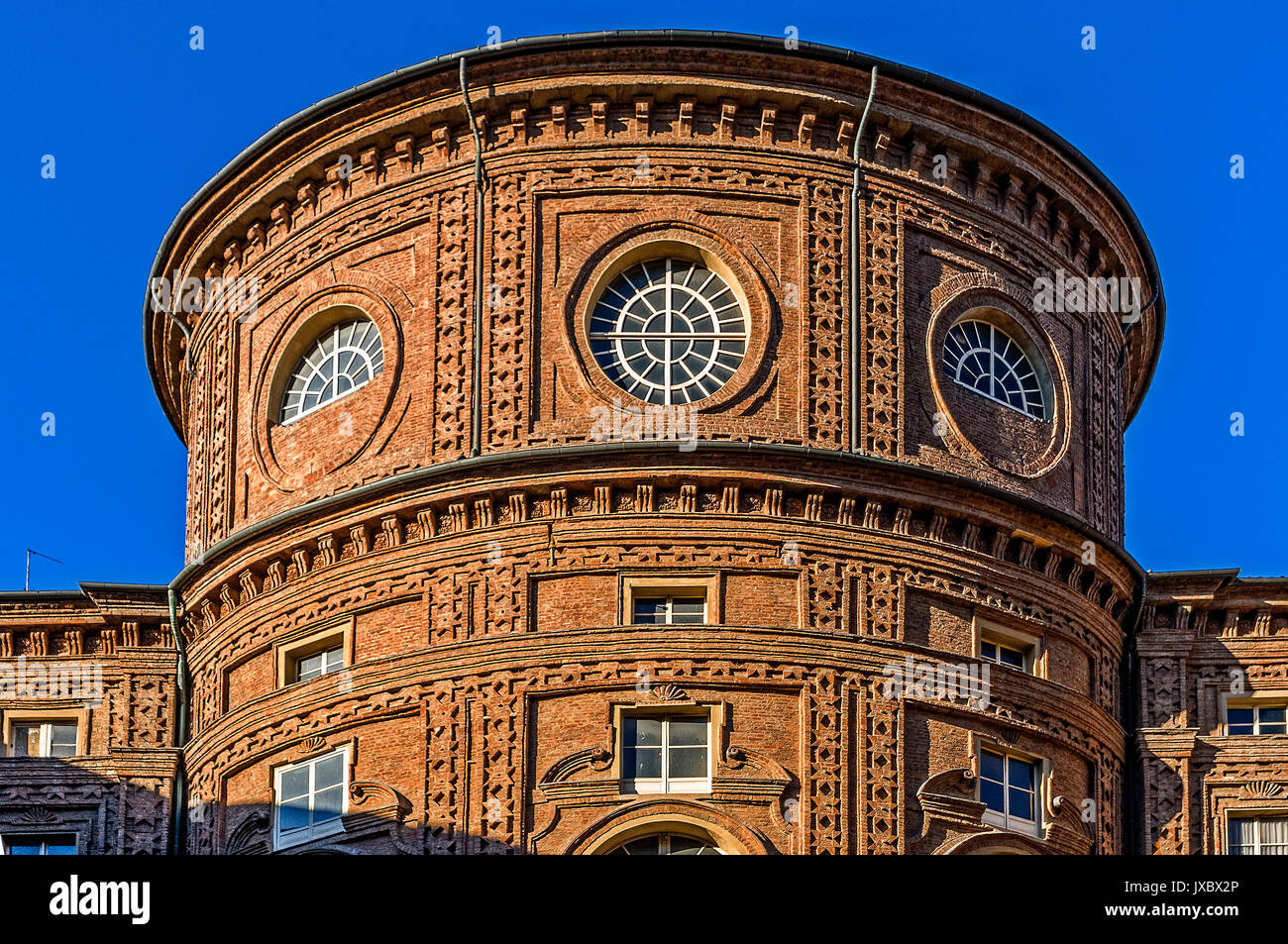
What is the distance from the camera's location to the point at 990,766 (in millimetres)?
40156

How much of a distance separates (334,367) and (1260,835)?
15.5 meters

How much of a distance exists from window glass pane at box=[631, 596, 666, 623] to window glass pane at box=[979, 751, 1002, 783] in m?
4.80

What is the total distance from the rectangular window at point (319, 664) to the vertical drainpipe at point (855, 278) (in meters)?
7.77

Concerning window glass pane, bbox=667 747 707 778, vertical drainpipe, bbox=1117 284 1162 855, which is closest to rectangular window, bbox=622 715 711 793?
window glass pane, bbox=667 747 707 778

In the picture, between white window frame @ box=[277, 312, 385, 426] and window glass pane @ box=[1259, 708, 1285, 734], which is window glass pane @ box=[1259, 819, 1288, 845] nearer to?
window glass pane @ box=[1259, 708, 1285, 734]

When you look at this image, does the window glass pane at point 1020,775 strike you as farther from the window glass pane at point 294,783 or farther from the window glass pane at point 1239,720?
the window glass pane at point 294,783

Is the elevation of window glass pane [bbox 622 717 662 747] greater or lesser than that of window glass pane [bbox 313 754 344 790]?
greater

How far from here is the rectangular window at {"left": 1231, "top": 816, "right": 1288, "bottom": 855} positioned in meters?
43.6

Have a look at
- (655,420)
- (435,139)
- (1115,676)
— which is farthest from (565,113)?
(1115,676)

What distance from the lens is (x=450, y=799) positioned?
3881 cm

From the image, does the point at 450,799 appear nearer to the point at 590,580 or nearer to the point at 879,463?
the point at 590,580

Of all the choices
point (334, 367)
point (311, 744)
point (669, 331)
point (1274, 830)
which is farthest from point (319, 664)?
point (1274, 830)

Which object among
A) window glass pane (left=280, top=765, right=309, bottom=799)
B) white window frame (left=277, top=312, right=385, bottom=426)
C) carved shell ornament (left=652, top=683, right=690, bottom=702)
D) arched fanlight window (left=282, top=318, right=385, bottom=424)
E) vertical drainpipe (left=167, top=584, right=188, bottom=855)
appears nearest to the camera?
carved shell ornament (left=652, top=683, right=690, bottom=702)

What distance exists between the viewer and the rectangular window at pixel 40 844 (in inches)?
1740
